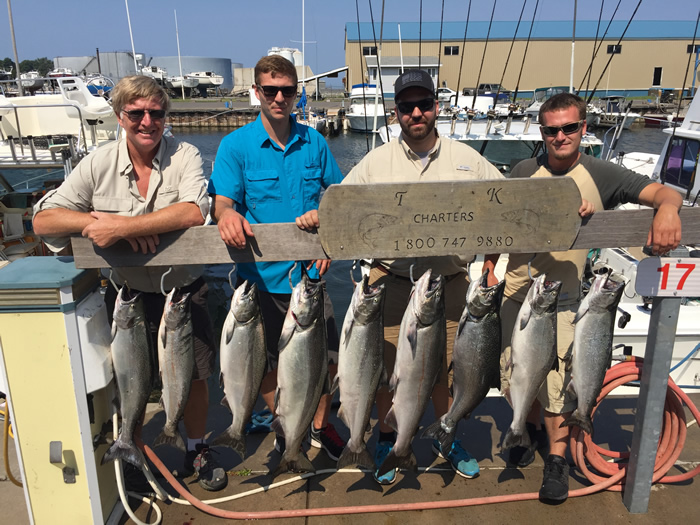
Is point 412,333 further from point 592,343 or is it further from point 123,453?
point 123,453

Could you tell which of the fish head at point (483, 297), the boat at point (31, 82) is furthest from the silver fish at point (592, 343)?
the boat at point (31, 82)

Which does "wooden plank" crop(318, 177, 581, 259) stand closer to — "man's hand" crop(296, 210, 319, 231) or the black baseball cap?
"man's hand" crop(296, 210, 319, 231)

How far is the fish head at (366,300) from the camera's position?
103 inches

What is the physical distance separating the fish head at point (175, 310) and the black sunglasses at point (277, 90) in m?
1.33

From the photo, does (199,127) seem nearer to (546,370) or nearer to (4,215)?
(4,215)

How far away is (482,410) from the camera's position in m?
4.21

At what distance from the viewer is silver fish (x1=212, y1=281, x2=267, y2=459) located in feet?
8.79

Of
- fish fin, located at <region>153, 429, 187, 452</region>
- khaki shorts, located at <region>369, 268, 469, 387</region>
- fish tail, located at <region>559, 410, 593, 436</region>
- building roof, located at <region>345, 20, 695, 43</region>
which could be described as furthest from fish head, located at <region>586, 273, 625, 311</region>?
building roof, located at <region>345, 20, 695, 43</region>

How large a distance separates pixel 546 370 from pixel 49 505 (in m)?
Answer: 2.76

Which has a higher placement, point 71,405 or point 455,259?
point 455,259

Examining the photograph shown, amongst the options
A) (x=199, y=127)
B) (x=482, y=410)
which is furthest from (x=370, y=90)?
(x=482, y=410)

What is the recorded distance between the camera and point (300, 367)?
9.04 ft

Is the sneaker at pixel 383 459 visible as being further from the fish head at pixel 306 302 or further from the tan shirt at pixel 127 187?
the tan shirt at pixel 127 187

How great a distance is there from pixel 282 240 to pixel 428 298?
0.79 m
